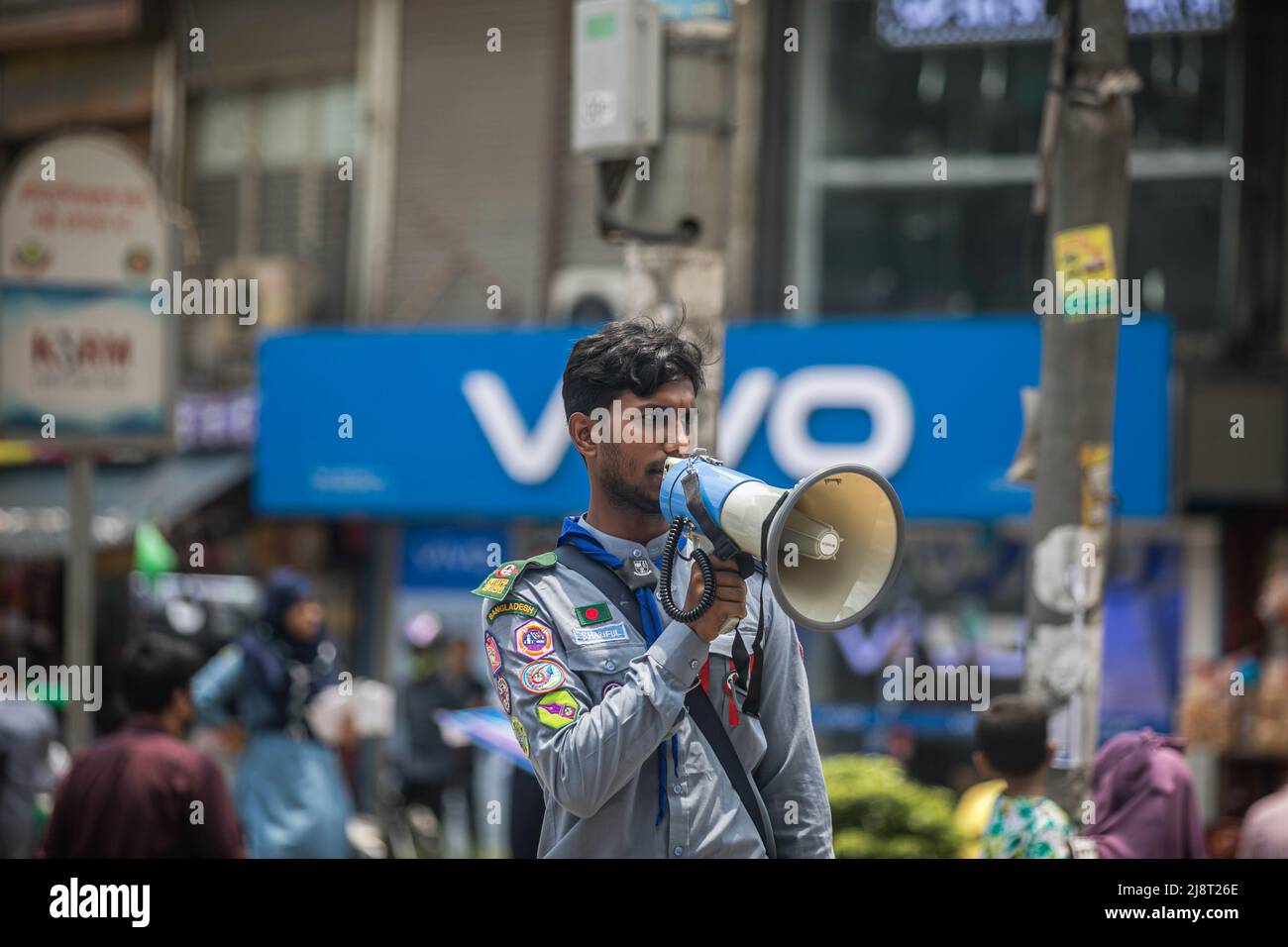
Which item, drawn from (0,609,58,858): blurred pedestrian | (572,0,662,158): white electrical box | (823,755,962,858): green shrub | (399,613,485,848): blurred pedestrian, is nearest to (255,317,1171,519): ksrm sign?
(399,613,485,848): blurred pedestrian

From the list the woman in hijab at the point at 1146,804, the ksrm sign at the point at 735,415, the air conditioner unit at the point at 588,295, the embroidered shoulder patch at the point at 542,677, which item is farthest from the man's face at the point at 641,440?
the air conditioner unit at the point at 588,295

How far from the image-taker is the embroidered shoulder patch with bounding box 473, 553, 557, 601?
126 inches

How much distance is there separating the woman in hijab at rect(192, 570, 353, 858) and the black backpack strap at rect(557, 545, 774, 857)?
419cm

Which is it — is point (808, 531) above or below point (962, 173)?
below

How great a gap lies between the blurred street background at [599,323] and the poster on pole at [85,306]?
119 inches

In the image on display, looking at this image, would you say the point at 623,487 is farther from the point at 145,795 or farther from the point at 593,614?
the point at 145,795

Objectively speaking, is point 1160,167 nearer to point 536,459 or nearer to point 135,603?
point 536,459

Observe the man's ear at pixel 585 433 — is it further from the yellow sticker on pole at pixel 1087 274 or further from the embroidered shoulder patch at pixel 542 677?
the yellow sticker on pole at pixel 1087 274

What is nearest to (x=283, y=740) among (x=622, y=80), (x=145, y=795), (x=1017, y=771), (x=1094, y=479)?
(x=145, y=795)

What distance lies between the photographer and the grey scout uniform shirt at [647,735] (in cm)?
295

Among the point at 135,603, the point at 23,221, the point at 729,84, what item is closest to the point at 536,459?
the point at 135,603

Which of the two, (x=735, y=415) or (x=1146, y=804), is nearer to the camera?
(x=1146, y=804)

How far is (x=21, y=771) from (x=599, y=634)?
4.72 m

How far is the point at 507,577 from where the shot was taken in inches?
128
